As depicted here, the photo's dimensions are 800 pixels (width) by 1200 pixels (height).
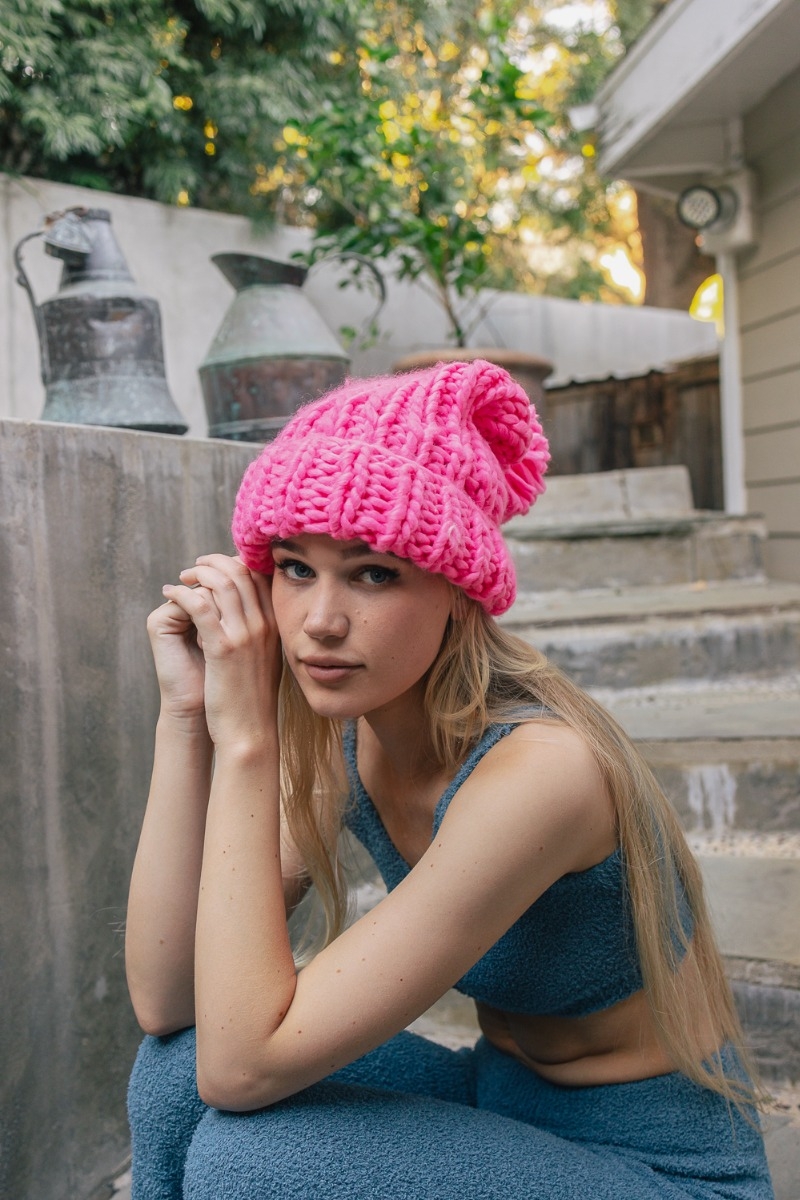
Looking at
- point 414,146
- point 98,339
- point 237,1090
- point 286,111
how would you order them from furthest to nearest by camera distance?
1. point 286,111
2. point 414,146
3. point 98,339
4. point 237,1090

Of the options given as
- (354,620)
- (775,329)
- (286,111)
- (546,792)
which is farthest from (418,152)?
(546,792)

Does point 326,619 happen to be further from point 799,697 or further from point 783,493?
point 783,493

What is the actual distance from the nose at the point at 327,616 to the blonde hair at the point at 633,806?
16 centimetres

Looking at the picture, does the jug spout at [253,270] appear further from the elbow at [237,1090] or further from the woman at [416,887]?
the elbow at [237,1090]

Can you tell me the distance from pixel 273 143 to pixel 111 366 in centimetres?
411

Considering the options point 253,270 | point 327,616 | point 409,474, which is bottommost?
point 327,616

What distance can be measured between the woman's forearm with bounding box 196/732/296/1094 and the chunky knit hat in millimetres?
268

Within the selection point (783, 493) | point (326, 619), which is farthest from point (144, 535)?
point (783, 493)

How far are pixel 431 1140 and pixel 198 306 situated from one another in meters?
5.24

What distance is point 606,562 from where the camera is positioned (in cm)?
371

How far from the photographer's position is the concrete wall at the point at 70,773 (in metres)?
1.45

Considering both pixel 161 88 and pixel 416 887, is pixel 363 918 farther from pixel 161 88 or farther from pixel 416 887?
pixel 161 88

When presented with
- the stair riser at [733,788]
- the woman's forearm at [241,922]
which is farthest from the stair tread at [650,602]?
the woman's forearm at [241,922]

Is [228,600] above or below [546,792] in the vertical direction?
above
